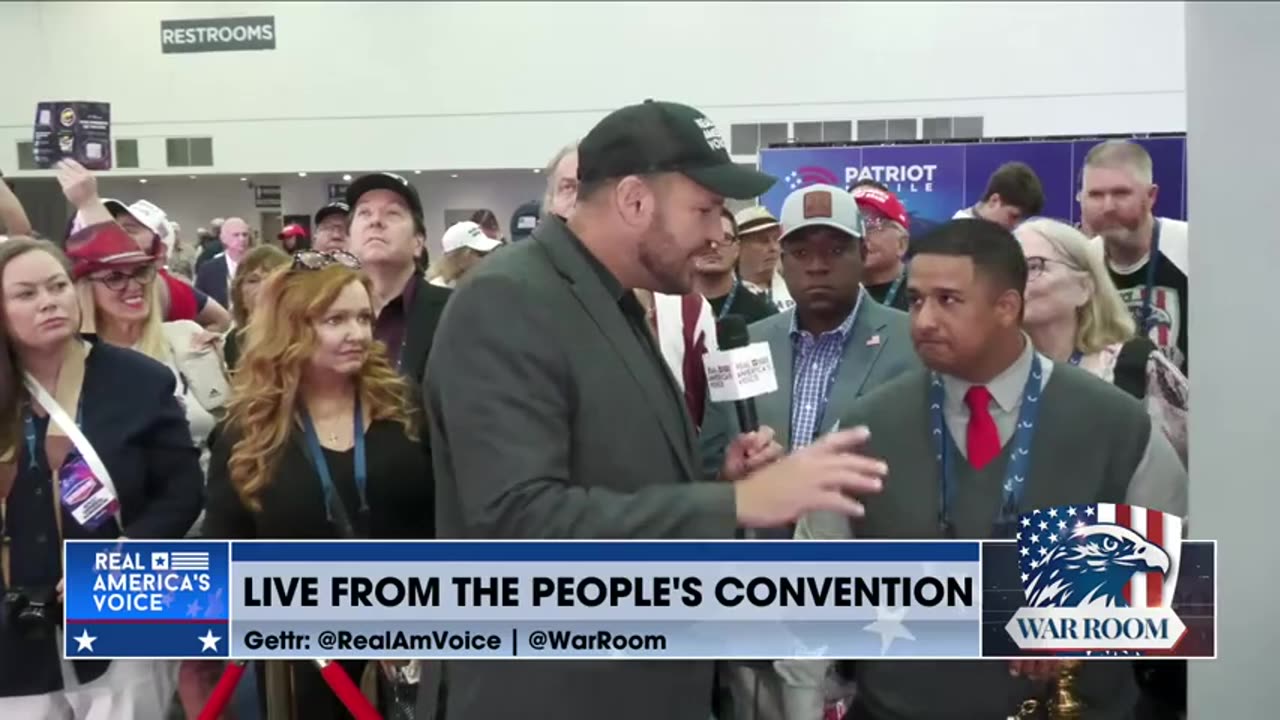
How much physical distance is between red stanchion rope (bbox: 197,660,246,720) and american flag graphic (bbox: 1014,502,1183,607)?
59.8 inches

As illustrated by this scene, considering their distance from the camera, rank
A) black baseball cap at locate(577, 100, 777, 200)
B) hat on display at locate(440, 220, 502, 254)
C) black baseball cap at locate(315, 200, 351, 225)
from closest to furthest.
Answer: black baseball cap at locate(577, 100, 777, 200) < hat on display at locate(440, 220, 502, 254) < black baseball cap at locate(315, 200, 351, 225)

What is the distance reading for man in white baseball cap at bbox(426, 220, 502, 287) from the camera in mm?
1873

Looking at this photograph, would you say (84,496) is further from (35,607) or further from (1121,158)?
(1121,158)

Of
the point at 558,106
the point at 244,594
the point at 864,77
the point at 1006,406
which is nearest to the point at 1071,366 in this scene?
the point at 1006,406

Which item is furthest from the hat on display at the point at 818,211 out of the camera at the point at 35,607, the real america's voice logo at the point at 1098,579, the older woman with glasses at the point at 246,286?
the camera at the point at 35,607

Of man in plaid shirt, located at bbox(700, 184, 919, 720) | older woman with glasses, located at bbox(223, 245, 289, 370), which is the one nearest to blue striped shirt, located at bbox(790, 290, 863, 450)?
man in plaid shirt, located at bbox(700, 184, 919, 720)

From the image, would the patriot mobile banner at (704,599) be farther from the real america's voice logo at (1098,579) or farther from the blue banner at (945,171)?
the blue banner at (945,171)

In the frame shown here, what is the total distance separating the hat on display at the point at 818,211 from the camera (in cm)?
197

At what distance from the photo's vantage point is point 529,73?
6.50 feet

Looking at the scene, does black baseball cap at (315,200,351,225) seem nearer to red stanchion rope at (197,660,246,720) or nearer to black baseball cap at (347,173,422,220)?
black baseball cap at (347,173,422,220)

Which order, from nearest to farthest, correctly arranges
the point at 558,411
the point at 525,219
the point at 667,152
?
the point at 558,411, the point at 667,152, the point at 525,219

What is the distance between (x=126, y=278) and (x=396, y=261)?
0.52 m

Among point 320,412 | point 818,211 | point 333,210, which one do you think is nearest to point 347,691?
point 320,412

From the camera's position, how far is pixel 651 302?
6.04ft
